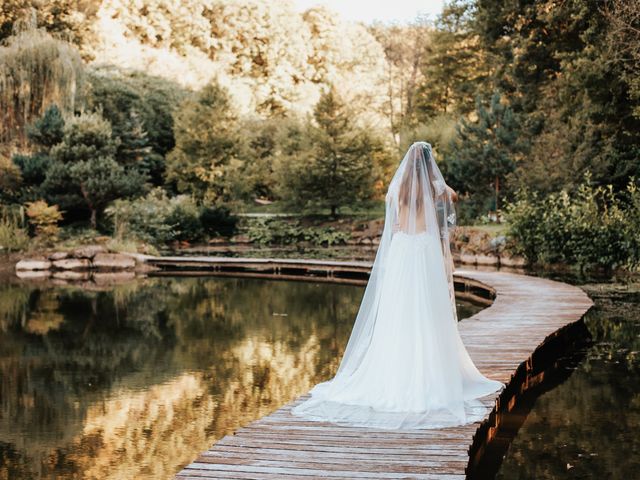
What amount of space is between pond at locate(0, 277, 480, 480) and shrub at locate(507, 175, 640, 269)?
4.45 metres

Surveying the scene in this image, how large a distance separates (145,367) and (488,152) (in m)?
14.5

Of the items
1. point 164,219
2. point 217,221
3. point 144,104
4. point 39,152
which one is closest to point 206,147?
point 217,221

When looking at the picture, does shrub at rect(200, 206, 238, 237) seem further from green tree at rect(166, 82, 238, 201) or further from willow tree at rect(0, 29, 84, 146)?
willow tree at rect(0, 29, 84, 146)

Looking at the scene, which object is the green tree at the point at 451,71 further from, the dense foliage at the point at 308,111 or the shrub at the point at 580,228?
the shrub at the point at 580,228

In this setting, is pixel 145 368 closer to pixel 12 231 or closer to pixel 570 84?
pixel 570 84

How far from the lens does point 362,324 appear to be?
565cm

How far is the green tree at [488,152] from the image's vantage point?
20859mm

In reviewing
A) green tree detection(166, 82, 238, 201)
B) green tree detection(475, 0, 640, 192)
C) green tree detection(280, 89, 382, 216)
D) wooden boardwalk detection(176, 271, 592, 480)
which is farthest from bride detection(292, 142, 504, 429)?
green tree detection(166, 82, 238, 201)

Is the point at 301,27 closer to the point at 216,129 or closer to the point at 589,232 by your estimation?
the point at 216,129

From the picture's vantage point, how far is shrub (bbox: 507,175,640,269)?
15.3 metres

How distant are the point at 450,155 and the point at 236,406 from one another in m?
18.1

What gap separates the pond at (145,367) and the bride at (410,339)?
45.4 inches

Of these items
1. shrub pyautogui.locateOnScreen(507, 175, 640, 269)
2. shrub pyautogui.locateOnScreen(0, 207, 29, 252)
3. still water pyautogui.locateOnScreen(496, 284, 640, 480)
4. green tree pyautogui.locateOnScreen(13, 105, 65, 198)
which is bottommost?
still water pyautogui.locateOnScreen(496, 284, 640, 480)

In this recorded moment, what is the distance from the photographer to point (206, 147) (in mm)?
27594
